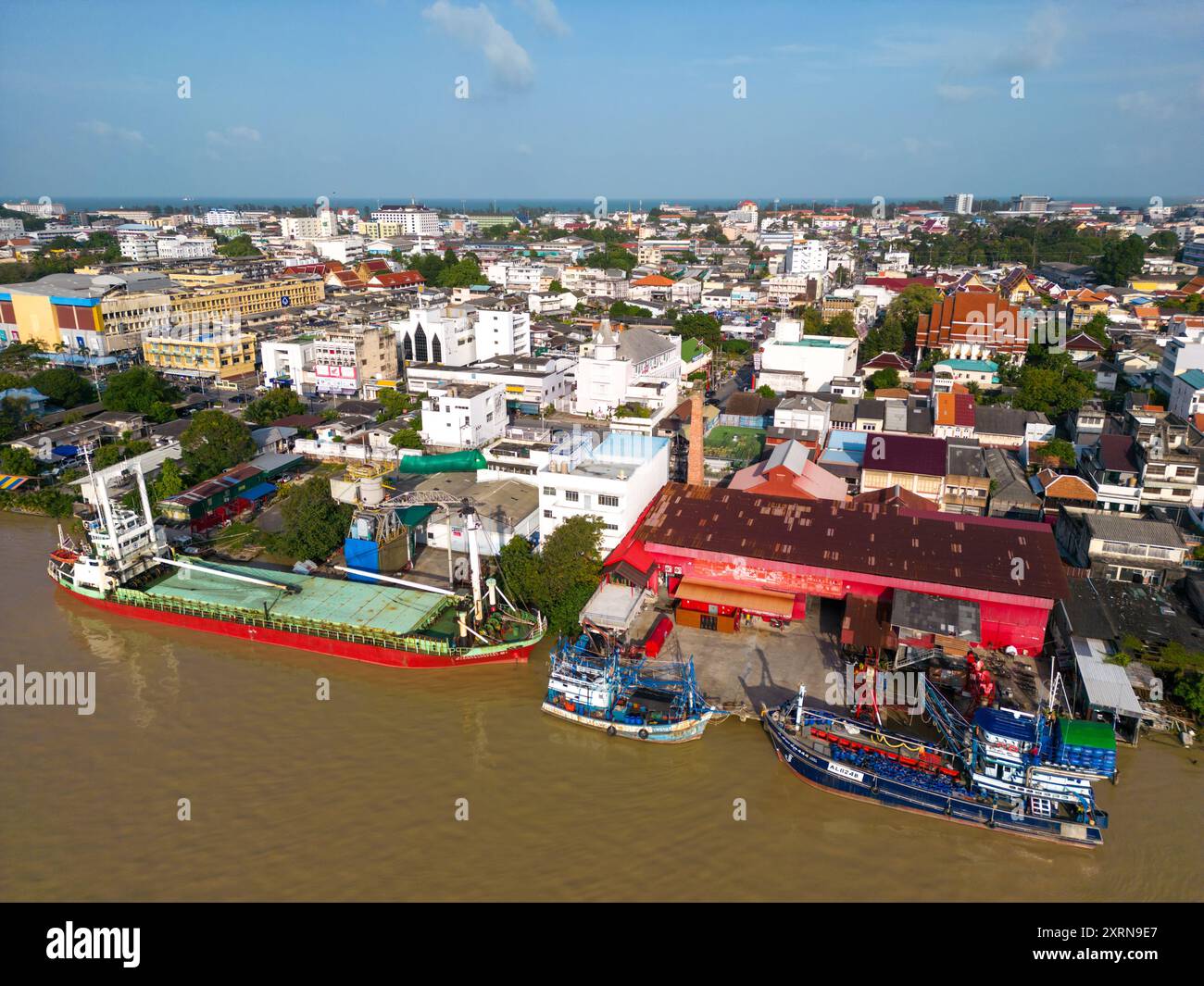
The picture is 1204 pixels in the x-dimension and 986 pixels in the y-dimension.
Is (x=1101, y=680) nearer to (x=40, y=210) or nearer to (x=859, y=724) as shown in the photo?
(x=859, y=724)

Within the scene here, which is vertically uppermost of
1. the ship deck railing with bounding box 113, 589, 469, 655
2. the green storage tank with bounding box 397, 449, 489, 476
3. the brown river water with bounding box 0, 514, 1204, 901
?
the green storage tank with bounding box 397, 449, 489, 476

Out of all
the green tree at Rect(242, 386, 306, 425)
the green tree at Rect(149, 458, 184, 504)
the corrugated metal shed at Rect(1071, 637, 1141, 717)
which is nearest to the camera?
the corrugated metal shed at Rect(1071, 637, 1141, 717)

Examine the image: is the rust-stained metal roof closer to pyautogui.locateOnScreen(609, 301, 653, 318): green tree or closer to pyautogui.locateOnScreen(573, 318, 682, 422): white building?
pyautogui.locateOnScreen(573, 318, 682, 422): white building

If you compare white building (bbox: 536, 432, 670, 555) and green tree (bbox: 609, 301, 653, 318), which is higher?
green tree (bbox: 609, 301, 653, 318)

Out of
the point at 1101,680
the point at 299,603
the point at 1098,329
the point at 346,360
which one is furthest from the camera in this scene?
the point at 1098,329

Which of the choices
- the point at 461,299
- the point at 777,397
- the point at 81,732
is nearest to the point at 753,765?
the point at 81,732

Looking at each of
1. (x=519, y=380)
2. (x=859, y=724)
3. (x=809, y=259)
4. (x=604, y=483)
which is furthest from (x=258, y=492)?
(x=809, y=259)

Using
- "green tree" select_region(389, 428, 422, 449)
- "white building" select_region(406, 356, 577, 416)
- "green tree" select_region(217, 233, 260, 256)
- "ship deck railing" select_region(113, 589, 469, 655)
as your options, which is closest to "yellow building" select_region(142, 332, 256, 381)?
"white building" select_region(406, 356, 577, 416)
